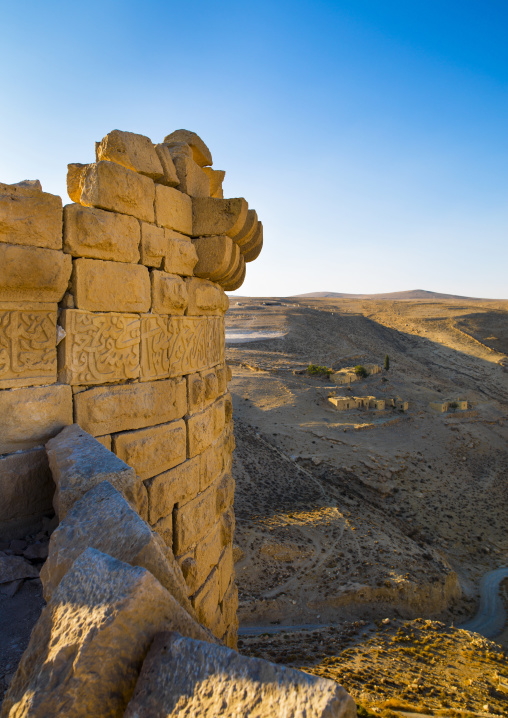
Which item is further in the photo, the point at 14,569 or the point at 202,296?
the point at 202,296

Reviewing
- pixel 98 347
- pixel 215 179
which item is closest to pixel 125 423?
pixel 98 347

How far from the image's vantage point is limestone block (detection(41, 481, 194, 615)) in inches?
67.0

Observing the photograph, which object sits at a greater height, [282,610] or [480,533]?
[282,610]

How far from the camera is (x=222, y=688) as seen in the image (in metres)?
1.24

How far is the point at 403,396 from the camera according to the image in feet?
83.1

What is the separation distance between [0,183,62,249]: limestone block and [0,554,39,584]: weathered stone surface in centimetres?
180

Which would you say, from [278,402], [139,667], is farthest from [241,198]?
[278,402]

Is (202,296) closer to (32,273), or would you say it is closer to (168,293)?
(168,293)

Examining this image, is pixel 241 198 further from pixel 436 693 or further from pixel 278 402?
pixel 278 402

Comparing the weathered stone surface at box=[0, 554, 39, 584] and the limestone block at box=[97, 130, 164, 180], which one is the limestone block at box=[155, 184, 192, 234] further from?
the weathered stone surface at box=[0, 554, 39, 584]

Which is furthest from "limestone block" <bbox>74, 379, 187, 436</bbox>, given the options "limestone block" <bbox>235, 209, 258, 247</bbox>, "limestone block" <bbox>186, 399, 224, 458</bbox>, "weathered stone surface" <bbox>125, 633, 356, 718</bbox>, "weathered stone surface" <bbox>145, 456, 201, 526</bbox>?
"weathered stone surface" <bbox>125, 633, 356, 718</bbox>

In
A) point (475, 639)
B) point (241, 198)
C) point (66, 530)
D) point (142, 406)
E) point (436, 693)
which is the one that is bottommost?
point (475, 639)

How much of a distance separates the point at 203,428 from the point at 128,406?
3.00ft

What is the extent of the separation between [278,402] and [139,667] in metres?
21.2
